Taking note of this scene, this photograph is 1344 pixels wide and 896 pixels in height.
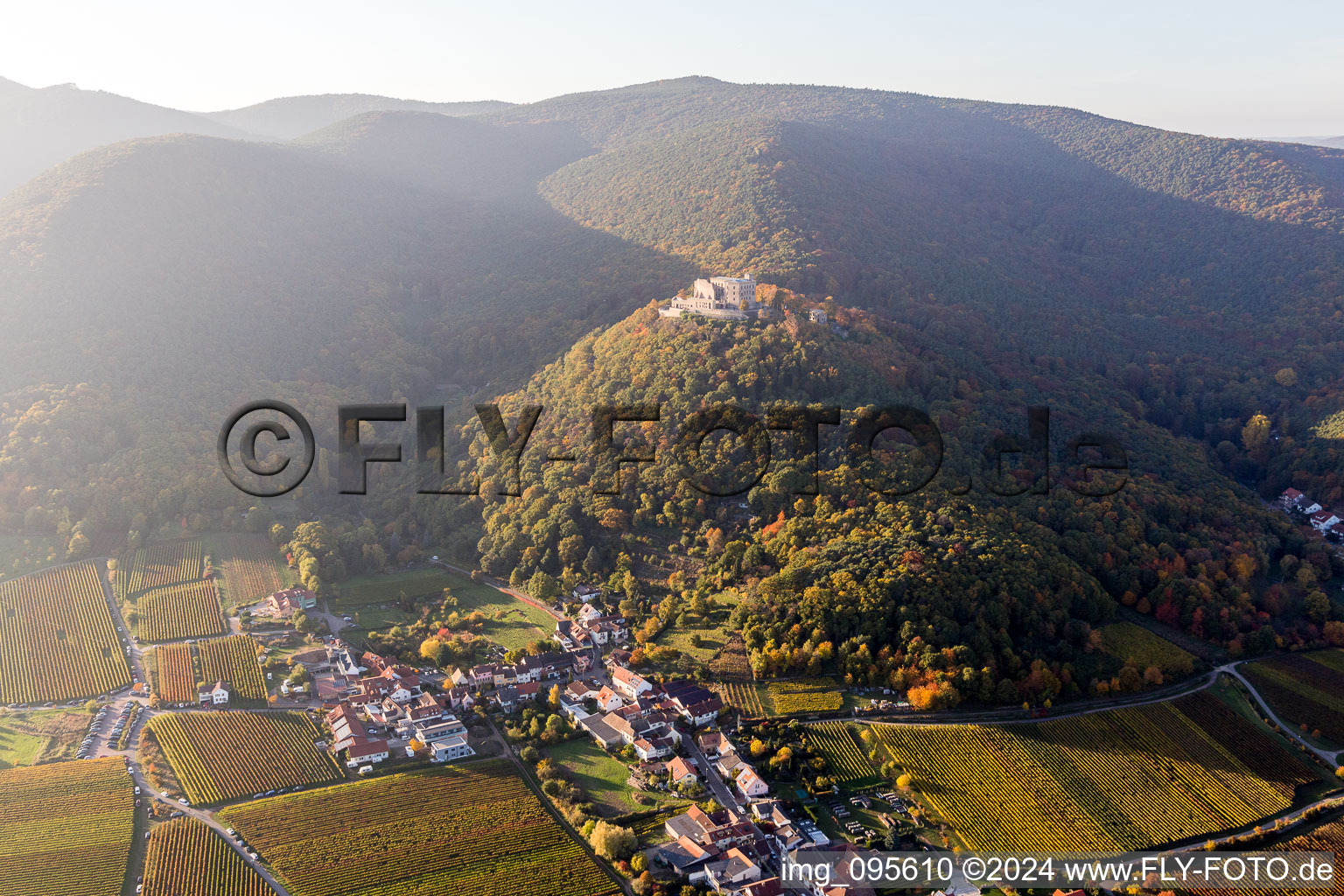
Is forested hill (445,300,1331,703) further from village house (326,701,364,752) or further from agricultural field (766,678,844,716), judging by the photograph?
village house (326,701,364,752)

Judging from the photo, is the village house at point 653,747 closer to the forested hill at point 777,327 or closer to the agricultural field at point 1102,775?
the forested hill at point 777,327

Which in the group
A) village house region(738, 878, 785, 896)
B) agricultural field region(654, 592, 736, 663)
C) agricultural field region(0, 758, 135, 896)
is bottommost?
agricultural field region(0, 758, 135, 896)

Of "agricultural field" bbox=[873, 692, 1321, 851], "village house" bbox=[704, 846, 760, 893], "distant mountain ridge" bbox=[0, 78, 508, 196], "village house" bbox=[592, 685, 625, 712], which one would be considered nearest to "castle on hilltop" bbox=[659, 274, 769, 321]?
"village house" bbox=[592, 685, 625, 712]

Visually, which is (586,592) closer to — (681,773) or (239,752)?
(681,773)

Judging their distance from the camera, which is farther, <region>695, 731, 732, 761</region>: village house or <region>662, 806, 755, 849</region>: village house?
<region>695, 731, 732, 761</region>: village house

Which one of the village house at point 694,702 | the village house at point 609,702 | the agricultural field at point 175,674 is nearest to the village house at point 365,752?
the village house at point 609,702

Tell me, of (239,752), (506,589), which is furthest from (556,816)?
(506,589)
